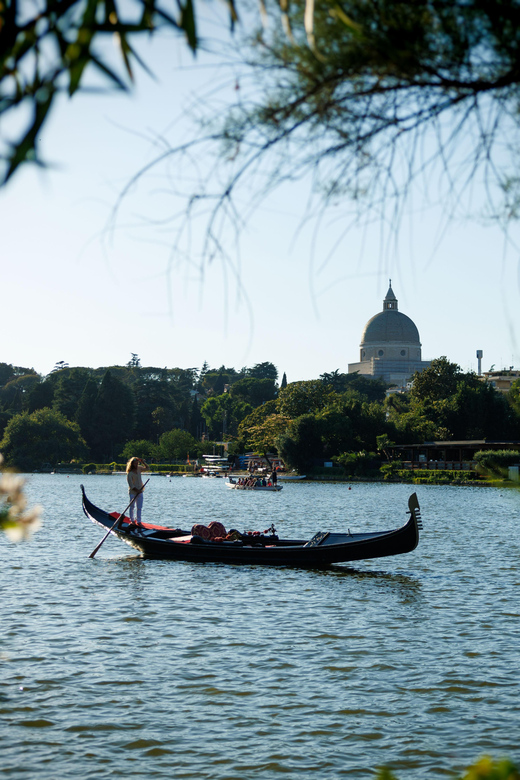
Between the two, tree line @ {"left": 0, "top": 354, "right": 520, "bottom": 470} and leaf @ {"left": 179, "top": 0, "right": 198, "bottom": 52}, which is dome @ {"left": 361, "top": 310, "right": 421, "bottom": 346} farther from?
leaf @ {"left": 179, "top": 0, "right": 198, "bottom": 52}

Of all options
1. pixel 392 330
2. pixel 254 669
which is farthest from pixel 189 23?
pixel 392 330

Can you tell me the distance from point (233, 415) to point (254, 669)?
3727 inches

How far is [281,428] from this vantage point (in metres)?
75.2

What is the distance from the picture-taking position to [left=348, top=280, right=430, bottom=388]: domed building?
149500 millimetres

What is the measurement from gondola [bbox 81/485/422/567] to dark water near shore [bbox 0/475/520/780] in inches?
12.4

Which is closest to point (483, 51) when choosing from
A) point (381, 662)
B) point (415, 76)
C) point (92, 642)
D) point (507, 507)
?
point (415, 76)

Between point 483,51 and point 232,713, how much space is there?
20.6 ft

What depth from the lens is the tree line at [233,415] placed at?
221 feet

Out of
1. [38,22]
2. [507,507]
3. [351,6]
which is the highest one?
[351,6]

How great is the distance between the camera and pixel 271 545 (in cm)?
1678

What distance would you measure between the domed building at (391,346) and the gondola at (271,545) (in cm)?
13278

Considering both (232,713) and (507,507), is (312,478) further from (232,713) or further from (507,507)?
(232,713)

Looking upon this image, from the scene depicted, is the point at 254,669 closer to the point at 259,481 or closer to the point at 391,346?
the point at 259,481

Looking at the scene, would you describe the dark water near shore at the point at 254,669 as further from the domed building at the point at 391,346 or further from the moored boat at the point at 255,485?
the domed building at the point at 391,346
